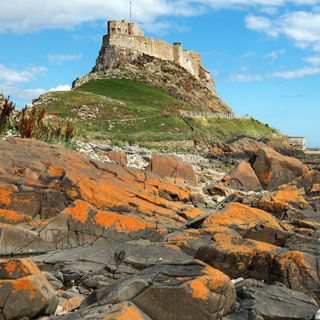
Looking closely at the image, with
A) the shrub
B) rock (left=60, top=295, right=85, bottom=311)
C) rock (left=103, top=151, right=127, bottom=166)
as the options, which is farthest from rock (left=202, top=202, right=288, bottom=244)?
the shrub

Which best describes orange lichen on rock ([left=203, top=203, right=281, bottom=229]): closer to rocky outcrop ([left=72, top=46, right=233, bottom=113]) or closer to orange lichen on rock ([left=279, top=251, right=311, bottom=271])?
orange lichen on rock ([left=279, top=251, right=311, bottom=271])

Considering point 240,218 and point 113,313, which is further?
point 240,218

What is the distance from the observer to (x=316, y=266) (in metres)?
7.89

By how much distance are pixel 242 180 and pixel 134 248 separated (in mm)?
15849

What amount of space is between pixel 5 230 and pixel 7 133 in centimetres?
1145

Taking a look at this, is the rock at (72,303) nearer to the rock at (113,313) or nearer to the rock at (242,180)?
the rock at (113,313)

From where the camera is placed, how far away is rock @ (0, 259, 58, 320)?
5820 mm

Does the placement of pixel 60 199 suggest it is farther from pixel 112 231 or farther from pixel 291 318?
pixel 291 318

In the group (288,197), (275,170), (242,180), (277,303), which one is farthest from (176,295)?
(275,170)

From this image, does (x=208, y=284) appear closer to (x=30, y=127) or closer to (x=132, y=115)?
(x=30, y=127)

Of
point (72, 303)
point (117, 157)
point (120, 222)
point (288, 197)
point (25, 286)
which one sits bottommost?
point (72, 303)

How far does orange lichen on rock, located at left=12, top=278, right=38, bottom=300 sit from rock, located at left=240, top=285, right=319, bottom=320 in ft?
9.59

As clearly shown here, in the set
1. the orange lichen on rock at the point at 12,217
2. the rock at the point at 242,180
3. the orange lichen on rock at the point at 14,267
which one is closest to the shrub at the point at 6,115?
the orange lichen on rock at the point at 12,217

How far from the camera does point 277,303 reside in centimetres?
623
